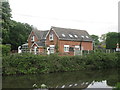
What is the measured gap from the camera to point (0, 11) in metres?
23.1

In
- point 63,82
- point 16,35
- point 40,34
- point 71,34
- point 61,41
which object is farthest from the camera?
point 16,35

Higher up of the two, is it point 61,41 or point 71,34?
point 71,34

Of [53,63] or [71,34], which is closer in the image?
[53,63]

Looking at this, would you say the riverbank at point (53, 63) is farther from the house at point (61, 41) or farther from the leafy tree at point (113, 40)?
the leafy tree at point (113, 40)

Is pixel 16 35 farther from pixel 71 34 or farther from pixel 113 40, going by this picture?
pixel 113 40

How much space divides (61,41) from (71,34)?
3.41m

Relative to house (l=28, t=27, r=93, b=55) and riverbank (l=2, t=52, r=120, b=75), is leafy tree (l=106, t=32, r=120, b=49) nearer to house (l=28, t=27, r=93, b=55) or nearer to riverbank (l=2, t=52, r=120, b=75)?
house (l=28, t=27, r=93, b=55)

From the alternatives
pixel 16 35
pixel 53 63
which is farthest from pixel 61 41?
pixel 16 35

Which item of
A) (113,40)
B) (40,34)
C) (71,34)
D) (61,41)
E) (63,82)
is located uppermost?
(40,34)

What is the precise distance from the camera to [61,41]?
32.8m

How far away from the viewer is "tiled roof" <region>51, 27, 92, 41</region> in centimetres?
3325

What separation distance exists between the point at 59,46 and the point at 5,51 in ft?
40.9

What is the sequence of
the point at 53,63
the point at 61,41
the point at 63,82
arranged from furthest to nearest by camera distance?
the point at 61,41
the point at 53,63
the point at 63,82

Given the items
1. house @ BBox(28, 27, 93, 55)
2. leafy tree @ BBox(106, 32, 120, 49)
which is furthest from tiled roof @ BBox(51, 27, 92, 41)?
leafy tree @ BBox(106, 32, 120, 49)
